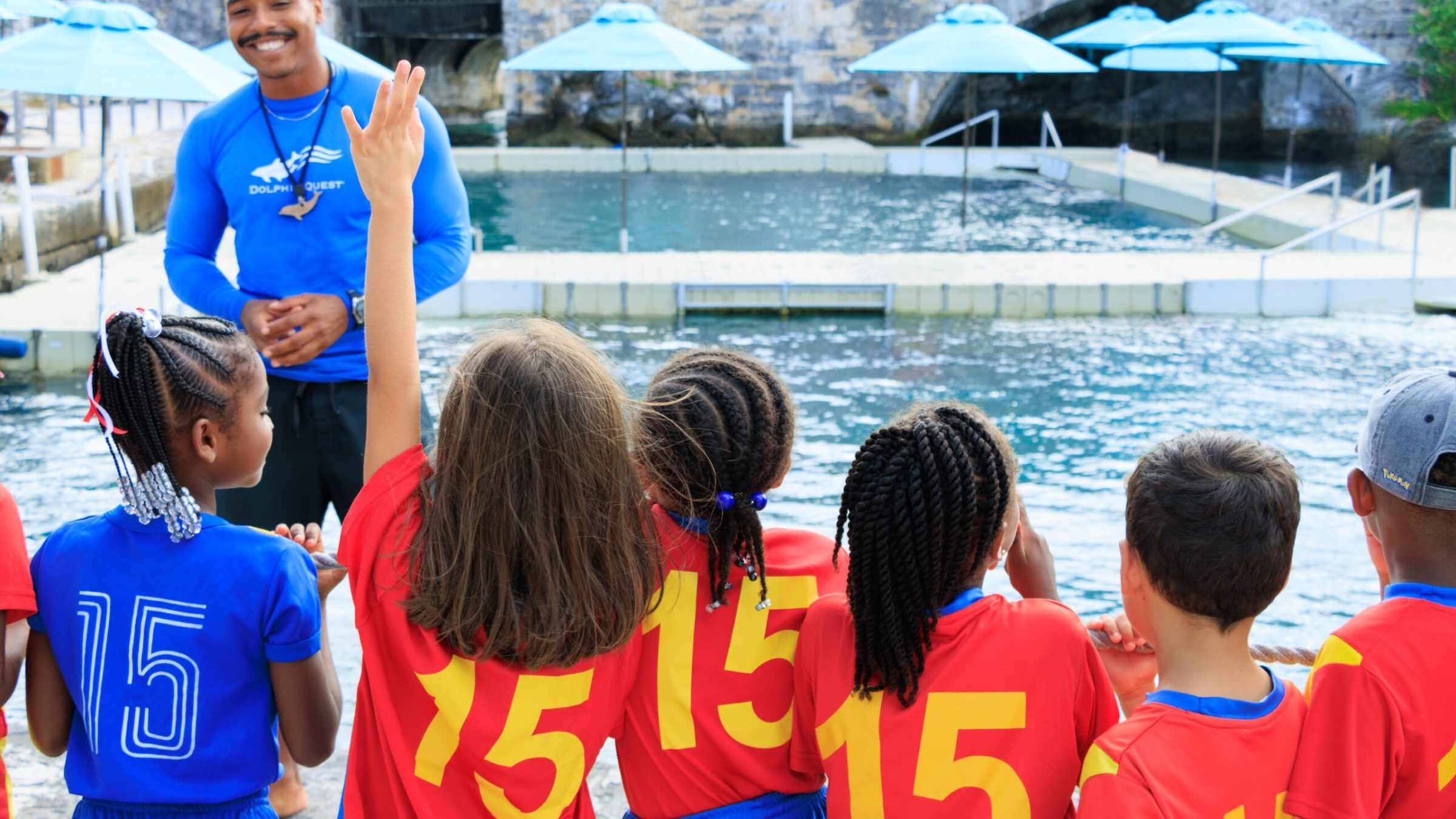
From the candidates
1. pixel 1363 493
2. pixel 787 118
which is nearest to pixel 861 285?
pixel 1363 493

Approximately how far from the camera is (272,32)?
2.85 metres

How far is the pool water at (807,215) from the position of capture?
40.7ft

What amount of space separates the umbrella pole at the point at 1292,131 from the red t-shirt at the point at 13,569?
1476 centimetres

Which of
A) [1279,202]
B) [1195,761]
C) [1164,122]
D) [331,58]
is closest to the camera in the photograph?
[1195,761]

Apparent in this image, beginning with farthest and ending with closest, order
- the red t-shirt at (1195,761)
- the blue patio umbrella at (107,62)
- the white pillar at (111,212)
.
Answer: the white pillar at (111,212) < the blue patio umbrella at (107,62) < the red t-shirt at (1195,761)

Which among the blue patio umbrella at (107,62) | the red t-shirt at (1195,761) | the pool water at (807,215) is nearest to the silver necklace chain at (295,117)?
the red t-shirt at (1195,761)

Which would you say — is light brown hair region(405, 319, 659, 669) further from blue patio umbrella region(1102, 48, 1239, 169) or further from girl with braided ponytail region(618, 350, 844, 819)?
blue patio umbrella region(1102, 48, 1239, 169)

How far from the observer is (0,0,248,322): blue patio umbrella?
6.83m

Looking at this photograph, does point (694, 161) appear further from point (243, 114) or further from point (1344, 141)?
point (243, 114)

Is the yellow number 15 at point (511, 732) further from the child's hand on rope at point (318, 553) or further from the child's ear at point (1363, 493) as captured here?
the child's ear at point (1363, 493)

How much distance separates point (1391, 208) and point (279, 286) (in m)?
14.7

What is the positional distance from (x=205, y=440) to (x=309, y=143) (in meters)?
1.17

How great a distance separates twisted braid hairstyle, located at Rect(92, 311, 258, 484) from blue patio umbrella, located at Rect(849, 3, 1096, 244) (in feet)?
33.6

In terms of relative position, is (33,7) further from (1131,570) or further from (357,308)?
(1131,570)
